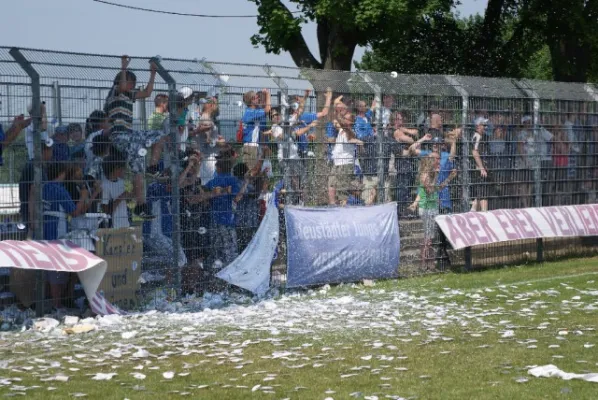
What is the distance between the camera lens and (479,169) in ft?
58.3

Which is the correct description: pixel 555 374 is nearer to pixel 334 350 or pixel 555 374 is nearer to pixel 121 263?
pixel 334 350

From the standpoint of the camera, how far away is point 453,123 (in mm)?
17234

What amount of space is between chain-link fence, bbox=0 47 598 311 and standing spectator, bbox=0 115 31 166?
64 millimetres

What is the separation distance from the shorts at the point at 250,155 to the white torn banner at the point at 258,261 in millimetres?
632

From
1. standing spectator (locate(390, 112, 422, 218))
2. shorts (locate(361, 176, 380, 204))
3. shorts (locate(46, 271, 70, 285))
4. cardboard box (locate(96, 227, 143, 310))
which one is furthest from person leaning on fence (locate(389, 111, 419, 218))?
shorts (locate(46, 271, 70, 285))

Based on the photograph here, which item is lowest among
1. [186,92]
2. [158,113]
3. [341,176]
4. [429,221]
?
[429,221]

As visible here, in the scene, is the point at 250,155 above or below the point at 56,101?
below

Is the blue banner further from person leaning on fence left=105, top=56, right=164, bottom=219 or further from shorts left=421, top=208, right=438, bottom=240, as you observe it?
person leaning on fence left=105, top=56, right=164, bottom=219

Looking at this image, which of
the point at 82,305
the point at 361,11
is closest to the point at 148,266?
the point at 82,305

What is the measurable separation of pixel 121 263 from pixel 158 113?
193cm

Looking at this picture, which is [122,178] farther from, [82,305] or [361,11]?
[361,11]

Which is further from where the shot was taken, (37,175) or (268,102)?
(268,102)

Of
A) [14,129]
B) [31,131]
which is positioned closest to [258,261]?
[31,131]

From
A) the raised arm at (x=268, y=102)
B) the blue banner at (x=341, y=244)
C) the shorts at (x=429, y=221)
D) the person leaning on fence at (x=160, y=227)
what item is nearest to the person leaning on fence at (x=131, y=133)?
the person leaning on fence at (x=160, y=227)
